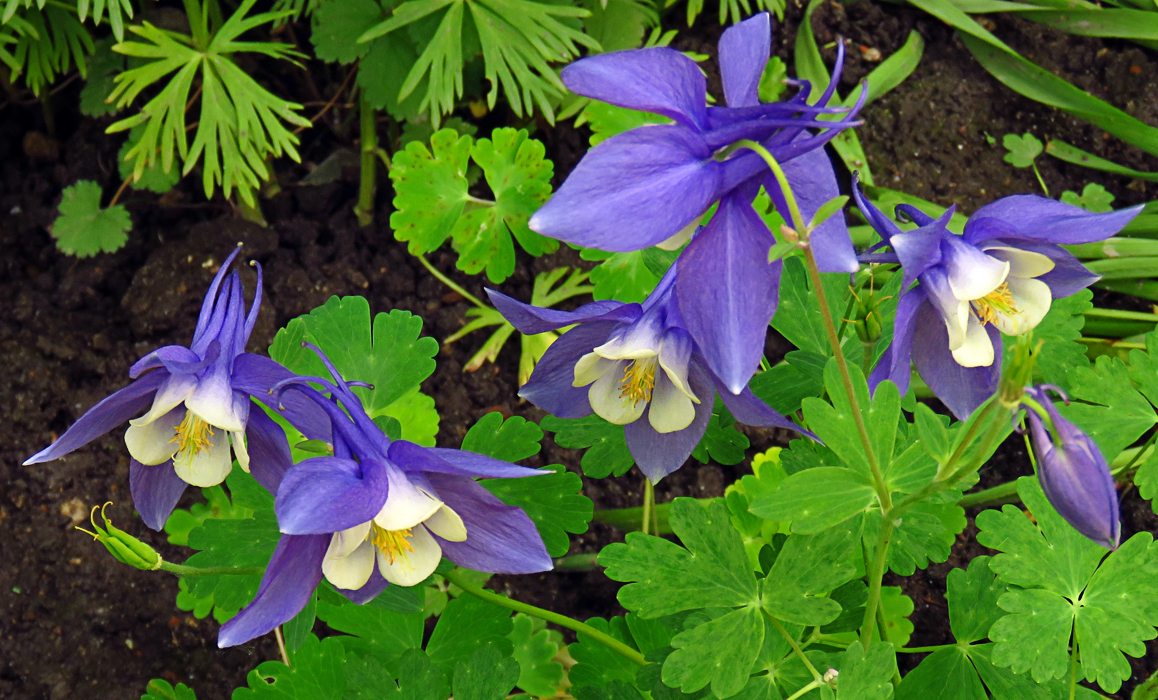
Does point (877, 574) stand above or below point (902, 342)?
below

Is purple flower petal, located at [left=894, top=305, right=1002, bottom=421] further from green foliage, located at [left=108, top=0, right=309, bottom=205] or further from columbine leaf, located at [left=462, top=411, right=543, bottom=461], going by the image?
green foliage, located at [left=108, top=0, right=309, bottom=205]

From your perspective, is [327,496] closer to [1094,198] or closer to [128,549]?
[128,549]

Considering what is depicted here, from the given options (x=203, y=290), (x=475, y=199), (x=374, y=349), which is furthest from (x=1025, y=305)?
(x=203, y=290)

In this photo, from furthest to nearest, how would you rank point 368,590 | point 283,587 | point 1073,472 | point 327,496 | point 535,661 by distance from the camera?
point 535,661
point 368,590
point 283,587
point 327,496
point 1073,472

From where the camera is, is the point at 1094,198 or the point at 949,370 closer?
the point at 949,370

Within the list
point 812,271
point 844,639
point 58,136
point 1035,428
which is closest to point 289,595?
point 812,271

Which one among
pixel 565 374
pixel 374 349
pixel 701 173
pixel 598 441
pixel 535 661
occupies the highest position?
pixel 701 173
